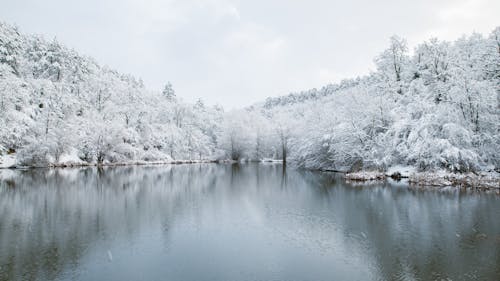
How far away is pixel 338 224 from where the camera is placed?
14656 millimetres

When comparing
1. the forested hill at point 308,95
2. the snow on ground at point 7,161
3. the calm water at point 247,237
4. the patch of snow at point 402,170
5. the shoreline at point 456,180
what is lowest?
the calm water at point 247,237

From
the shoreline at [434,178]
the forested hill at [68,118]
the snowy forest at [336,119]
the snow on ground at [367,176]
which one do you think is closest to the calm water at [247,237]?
the shoreline at [434,178]

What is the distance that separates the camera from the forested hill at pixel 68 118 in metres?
45.3

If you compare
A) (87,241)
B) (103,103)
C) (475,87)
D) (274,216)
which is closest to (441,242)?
(274,216)

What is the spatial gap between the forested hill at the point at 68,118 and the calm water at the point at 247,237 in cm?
2724

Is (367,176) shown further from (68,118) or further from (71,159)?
(68,118)

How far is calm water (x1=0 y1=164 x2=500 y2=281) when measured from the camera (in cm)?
909

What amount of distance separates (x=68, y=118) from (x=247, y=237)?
55434mm

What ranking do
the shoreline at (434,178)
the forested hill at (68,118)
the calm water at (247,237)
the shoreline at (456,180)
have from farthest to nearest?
the forested hill at (68,118), the shoreline at (434,178), the shoreline at (456,180), the calm water at (247,237)

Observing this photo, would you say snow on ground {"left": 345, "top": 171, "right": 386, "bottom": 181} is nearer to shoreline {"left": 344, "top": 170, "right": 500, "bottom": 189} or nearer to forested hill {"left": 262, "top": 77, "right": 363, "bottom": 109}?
shoreline {"left": 344, "top": 170, "right": 500, "bottom": 189}

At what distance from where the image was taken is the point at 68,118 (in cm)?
5834

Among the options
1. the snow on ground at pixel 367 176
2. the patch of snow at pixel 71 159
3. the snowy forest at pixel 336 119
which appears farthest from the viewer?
the patch of snow at pixel 71 159

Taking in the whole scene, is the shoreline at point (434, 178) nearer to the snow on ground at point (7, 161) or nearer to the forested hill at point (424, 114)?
the forested hill at point (424, 114)

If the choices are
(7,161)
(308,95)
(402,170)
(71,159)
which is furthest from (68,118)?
(308,95)
